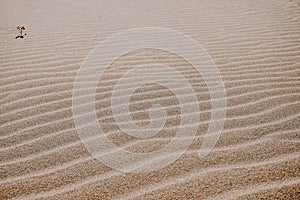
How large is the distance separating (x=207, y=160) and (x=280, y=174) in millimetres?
424

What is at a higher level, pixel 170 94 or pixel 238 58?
pixel 238 58

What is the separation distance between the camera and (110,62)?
3.19 metres

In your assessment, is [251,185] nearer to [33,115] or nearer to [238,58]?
[33,115]

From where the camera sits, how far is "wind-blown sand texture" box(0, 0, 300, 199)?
166 centimetres

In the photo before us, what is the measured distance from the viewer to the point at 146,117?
230 centimetres

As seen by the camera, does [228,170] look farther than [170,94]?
No

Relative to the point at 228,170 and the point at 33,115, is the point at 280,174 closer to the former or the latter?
the point at 228,170

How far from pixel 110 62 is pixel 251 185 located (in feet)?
6.72

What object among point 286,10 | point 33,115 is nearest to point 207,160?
point 33,115

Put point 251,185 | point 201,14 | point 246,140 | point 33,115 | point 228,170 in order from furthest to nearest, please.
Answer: point 201,14 → point 33,115 → point 246,140 → point 228,170 → point 251,185

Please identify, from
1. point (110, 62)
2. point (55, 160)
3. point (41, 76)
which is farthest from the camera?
point (110, 62)

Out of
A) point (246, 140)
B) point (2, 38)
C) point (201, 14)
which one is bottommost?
point (246, 140)

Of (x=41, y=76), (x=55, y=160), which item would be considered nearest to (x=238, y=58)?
(x=41, y=76)

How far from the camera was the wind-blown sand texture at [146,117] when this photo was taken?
1658 mm
